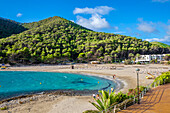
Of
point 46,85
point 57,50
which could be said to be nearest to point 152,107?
point 46,85

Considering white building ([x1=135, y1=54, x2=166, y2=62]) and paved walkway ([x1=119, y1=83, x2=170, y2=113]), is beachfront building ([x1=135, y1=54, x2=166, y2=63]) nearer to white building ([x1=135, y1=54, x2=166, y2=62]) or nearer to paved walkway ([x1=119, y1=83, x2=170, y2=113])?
white building ([x1=135, y1=54, x2=166, y2=62])

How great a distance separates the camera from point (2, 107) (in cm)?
1423

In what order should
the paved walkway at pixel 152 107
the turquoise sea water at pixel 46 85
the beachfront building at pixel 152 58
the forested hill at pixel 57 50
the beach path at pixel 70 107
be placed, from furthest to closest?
the beachfront building at pixel 152 58
the forested hill at pixel 57 50
the turquoise sea water at pixel 46 85
the beach path at pixel 70 107
the paved walkway at pixel 152 107

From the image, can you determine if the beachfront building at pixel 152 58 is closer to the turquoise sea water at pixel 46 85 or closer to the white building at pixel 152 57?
the white building at pixel 152 57

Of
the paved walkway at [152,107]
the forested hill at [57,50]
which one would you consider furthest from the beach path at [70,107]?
the forested hill at [57,50]

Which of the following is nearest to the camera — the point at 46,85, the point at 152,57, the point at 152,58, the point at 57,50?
the point at 46,85

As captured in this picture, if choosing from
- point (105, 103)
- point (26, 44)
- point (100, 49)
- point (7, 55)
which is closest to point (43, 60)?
point (7, 55)

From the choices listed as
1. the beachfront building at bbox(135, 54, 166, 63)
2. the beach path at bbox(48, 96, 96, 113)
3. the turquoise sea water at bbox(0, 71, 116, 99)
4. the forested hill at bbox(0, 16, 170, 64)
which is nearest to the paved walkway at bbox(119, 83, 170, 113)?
the beach path at bbox(48, 96, 96, 113)

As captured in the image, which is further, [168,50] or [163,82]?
[168,50]

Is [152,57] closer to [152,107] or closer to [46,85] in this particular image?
[46,85]

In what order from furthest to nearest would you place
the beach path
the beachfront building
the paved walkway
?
the beachfront building < the beach path < the paved walkway

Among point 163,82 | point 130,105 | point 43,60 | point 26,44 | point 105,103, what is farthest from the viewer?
point 26,44

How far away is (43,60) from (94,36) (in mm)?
78424

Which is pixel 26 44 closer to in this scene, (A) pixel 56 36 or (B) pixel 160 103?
(A) pixel 56 36
